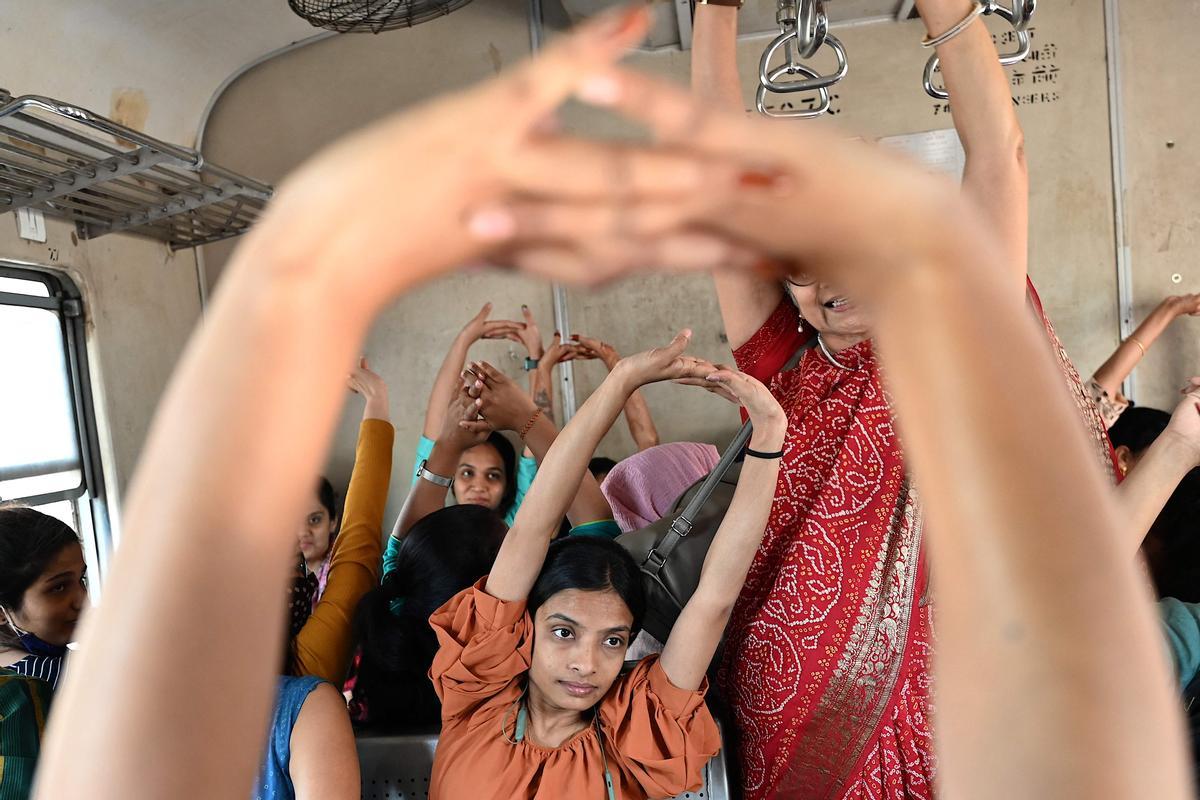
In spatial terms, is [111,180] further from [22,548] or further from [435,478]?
[435,478]

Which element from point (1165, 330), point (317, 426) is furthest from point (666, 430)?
point (317, 426)

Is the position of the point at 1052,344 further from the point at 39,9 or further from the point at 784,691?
the point at 39,9

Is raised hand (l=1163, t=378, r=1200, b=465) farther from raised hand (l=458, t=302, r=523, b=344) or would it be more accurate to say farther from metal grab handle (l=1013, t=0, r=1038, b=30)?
raised hand (l=458, t=302, r=523, b=344)

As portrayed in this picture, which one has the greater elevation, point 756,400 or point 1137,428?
point 756,400

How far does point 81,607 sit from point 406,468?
1.46 metres

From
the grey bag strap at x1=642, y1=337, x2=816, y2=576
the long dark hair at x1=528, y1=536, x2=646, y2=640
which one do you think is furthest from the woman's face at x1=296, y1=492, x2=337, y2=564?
the grey bag strap at x1=642, y1=337, x2=816, y2=576

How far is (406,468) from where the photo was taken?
304cm

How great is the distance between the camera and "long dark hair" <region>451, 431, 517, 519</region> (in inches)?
112

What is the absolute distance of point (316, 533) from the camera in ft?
9.12

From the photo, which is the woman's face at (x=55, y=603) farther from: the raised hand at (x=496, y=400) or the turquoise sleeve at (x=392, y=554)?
the raised hand at (x=496, y=400)

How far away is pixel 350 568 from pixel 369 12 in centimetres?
137

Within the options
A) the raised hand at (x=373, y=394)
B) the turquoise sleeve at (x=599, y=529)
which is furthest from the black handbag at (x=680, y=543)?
the raised hand at (x=373, y=394)

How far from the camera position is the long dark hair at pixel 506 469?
112 inches

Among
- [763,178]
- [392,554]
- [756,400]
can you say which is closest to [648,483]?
[392,554]
